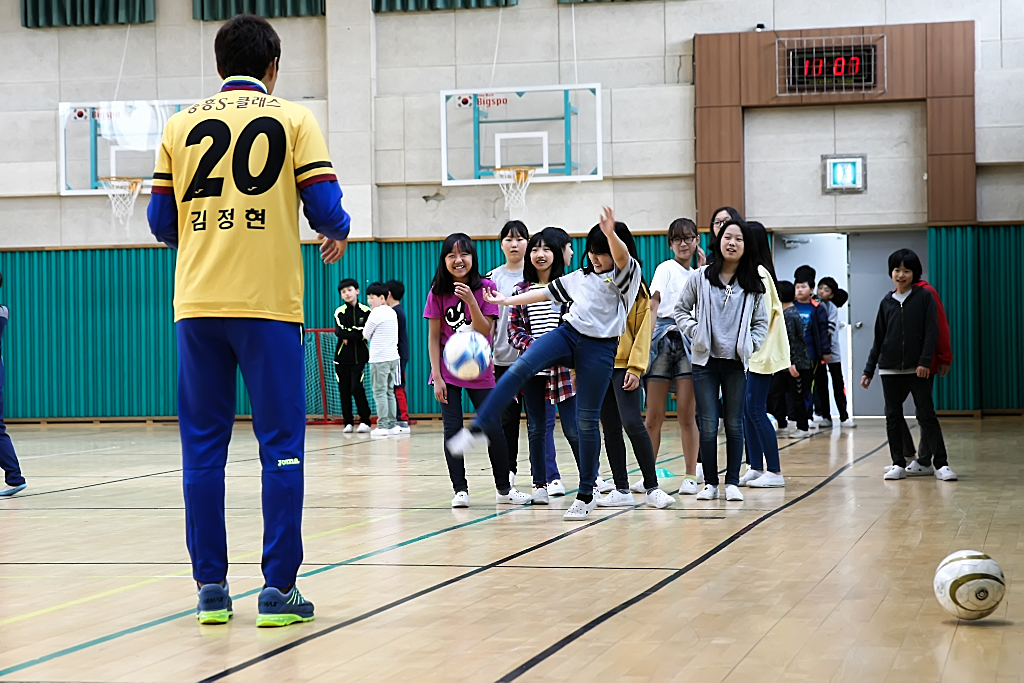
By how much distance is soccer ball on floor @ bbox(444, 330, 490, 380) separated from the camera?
6445 millimetres

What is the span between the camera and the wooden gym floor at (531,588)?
11.1 feet

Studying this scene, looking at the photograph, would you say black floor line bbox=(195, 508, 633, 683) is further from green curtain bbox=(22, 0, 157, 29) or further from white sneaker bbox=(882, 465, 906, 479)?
green curtain bbox=(22, 0, 157, 29)

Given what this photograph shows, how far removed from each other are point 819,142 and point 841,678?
13.6m

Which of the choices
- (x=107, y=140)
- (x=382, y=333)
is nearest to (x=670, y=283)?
(x=382, y=333)

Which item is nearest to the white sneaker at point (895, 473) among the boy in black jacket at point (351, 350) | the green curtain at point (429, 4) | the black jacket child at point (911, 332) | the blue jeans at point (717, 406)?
the black jacket child at point (911, 332)

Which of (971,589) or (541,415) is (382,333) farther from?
(971,589)

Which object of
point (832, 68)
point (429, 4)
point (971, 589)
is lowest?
point (971, 589)

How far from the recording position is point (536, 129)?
15703mm

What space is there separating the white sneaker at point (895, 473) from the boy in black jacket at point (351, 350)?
757cm

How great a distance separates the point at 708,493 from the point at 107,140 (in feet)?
39.5

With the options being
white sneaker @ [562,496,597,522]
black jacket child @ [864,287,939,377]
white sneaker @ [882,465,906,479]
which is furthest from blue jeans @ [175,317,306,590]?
white sneaker @ [882,465,906,479]

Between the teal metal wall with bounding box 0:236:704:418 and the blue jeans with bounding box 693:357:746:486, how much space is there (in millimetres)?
10196

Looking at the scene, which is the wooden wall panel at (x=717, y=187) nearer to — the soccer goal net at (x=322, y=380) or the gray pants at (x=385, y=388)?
the gray pants at (x=385, y=388)

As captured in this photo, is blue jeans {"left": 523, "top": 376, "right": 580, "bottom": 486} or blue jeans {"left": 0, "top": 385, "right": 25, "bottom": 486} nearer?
blue jeans {"left": 523, "top": 376, "right": 580, "bottom": 486}
